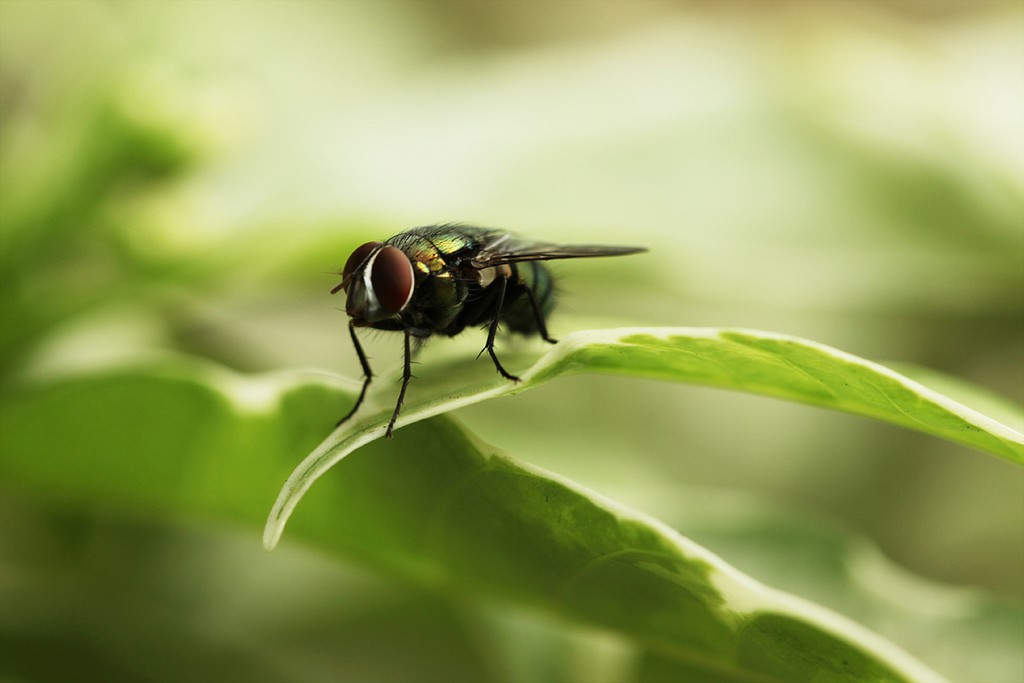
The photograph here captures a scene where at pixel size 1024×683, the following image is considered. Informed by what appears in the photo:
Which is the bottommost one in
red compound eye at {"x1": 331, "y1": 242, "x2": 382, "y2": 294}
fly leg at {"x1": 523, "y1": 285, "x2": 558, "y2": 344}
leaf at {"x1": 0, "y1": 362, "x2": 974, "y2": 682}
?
leaf at {"x1": 0, "y1": 362, "x2": 974, "y2": 682}

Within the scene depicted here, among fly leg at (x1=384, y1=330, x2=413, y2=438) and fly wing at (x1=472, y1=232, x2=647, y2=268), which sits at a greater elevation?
fly wing at (x1=472, y1=232, x2=647, y2=268)

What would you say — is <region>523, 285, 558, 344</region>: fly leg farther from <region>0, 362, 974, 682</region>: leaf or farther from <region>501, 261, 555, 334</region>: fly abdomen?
<region>0, 362, 974, 682</region>: leaf

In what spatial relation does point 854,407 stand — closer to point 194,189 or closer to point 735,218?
point 735,218

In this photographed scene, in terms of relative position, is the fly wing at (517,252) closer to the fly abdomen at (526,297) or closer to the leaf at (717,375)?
the fly abdomen at (526,297)

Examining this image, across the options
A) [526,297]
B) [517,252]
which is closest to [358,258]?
[517,252]

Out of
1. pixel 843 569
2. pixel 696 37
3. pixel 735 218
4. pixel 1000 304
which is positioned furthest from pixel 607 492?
pixel 696 37

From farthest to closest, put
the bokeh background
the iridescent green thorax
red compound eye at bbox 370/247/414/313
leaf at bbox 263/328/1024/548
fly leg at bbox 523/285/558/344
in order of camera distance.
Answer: the bokeh background < fly leg at bbox 523/285/558/344 < the iridescent green thorax < red compound eye at bbox 370/247/414/313 < leaf at bbox 263/328/1024/548

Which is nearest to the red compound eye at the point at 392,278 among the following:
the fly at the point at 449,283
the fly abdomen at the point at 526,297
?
the fly at the point at 449,283

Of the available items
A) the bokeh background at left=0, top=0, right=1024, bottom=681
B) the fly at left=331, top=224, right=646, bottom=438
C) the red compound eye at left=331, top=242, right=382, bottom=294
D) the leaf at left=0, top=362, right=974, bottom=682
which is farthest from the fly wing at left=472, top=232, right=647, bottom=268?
the leaf at left=0, top=362, right=974, bottom=682

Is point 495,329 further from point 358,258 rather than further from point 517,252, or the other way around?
point 358,258
